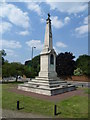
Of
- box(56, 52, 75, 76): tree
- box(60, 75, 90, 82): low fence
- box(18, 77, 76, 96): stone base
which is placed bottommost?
box(60, 75, 90, 82): low fence

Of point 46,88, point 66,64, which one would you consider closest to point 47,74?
point 46,88

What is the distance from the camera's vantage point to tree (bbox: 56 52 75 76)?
46344 mm

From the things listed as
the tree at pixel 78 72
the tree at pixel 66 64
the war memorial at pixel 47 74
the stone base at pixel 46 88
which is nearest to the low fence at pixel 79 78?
the tree at pixel 78 72

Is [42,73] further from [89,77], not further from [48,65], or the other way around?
[89,77]

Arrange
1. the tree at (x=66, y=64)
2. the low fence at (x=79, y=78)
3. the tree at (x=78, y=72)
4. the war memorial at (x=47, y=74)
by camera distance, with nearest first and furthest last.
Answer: the war memorial at (x=47, y=74) → the low fence at (x=79, y=78) → the tree at (x=78, y=72) → the tree at (x=66, y=64)

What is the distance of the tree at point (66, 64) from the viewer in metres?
46.3

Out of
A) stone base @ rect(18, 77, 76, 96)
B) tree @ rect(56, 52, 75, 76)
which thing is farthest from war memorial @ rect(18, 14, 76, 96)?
tree @ rect(56, 52, 75, 76)

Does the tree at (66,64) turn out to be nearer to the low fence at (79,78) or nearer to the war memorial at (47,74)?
the low fence at (79,78)

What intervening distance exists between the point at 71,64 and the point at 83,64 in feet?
15.5

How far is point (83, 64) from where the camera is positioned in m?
44.3

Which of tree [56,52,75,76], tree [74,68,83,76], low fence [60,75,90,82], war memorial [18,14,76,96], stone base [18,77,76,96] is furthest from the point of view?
tree [56,52,75,76]

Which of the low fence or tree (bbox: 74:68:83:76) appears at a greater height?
tree (bbox: 74:68:83:76)

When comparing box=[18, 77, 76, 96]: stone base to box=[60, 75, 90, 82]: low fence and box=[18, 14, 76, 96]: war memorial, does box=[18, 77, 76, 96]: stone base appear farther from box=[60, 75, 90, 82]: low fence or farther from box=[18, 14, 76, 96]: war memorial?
box=[60, 75, 90, 82]: low fence

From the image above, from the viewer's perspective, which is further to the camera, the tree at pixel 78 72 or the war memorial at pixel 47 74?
the tree at pixel 78 72
